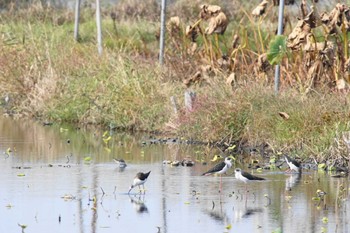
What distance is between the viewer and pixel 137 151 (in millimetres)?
22875

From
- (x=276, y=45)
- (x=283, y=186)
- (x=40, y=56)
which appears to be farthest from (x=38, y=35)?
(x=283, y=186)

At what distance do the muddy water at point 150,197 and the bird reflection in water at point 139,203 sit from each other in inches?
0.5

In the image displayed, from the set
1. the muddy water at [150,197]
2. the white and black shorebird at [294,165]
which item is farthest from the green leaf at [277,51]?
the white and black shorebird at [294,165]

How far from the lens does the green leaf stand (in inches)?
969

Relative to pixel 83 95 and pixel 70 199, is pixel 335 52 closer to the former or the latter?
pixel 83 95

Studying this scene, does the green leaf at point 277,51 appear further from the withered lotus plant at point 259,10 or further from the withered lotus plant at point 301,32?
the withered lotus plant at point 259,10

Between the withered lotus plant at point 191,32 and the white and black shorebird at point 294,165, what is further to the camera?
the withered lotus plant at point 191,32

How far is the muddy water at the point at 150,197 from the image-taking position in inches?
590

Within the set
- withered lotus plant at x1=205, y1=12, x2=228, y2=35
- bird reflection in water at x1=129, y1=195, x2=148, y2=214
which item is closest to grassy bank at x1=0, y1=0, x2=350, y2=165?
withered lotus plant at x1=205, y1=12, x2=228, y2=35

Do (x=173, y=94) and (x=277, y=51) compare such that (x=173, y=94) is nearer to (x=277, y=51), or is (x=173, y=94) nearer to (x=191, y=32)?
(x=191, y=32)

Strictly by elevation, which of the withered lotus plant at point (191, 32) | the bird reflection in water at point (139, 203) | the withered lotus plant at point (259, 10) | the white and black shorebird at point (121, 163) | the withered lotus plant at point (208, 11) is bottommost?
the white and black shorebird at point (121, 163)

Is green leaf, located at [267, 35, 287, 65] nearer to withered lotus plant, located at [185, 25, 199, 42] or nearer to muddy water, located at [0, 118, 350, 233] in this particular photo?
muddy water, located at [0, 118, 350, 233]

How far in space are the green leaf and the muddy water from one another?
281cm

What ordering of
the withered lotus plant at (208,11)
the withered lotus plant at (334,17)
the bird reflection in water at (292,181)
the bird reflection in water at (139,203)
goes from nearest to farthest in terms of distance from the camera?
the bird reflection in water at (139,203) < the bird reflection in water at (292,181) < the withered lotus plant at (334,17) < the withered lotus plant at (208,11)
